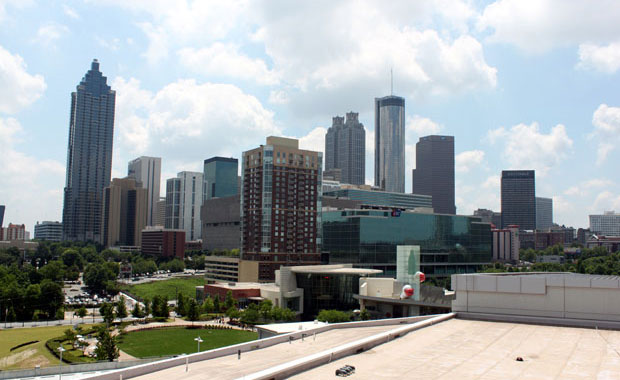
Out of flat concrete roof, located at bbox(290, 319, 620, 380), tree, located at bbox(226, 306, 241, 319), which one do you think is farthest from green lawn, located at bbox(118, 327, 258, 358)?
flat concrete roof, located at bbox(290, 319, 620, 380)

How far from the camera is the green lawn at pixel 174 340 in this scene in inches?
3376

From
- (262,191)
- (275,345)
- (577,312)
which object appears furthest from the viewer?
(262,191)

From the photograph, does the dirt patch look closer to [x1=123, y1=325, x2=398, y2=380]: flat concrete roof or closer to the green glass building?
[x1=123, y1=325, x2=398, y2=380]: flat concrete roof

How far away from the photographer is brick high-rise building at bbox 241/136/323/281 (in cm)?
17462

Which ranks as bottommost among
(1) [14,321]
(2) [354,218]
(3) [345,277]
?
(1) [14,321]

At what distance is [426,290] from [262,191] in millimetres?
94461

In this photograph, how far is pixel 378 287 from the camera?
314 ft

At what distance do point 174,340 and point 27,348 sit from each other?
81.2ft

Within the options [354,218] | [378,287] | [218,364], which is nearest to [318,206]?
[354,218]

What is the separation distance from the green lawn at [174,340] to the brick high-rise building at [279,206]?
66432 millimetres

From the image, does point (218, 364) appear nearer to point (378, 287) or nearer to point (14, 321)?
point (378, 287)

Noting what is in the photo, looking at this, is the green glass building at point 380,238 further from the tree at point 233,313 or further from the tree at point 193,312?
the tree at point 193,312

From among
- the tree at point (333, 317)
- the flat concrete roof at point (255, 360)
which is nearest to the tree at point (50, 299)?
Result: the tree at point (333, 317)

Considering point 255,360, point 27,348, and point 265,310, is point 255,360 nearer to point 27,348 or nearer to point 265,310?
point 27,348
